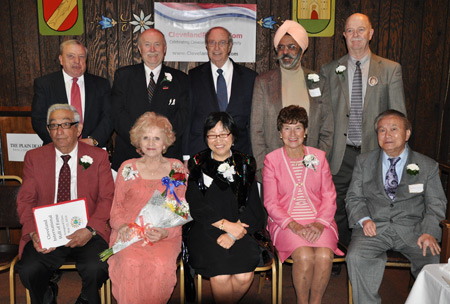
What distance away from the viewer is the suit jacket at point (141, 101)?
3.77 metres

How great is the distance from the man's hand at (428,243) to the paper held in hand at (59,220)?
8.21ft

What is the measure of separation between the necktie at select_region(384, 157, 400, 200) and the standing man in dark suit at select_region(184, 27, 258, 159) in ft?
4.24

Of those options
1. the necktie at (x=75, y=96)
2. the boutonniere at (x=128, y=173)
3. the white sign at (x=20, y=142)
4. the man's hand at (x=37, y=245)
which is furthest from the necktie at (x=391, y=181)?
the white sign at (x=20, y=142)

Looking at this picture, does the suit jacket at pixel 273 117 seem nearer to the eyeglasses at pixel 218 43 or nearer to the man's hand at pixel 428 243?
the eyeglasses at pixel 218 43

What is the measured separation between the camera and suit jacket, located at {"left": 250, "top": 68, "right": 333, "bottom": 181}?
3707 millimetres

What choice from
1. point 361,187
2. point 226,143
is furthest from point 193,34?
point 361,187

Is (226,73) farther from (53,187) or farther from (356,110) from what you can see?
(53,187)

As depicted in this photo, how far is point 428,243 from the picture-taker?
300cm

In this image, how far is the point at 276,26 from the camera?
4781mm

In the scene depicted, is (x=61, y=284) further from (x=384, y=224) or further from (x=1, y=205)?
(x=384, y=224)

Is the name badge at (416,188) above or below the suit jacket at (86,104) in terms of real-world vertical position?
below

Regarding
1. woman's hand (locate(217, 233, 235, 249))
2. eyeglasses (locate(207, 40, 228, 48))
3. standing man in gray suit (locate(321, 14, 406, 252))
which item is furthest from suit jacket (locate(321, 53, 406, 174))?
woman's hand (locate(217, 233, 235, 249))

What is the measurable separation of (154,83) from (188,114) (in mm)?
425

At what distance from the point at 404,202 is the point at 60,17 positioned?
4.00m
